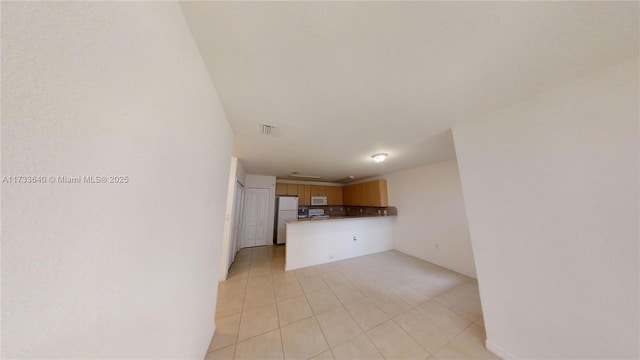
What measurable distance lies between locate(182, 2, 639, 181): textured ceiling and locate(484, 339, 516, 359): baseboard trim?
6.29ft

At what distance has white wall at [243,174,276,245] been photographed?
4.21 metres

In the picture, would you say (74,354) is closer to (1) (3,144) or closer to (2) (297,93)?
(1) (3,144)

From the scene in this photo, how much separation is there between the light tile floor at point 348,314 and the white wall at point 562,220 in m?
0.49

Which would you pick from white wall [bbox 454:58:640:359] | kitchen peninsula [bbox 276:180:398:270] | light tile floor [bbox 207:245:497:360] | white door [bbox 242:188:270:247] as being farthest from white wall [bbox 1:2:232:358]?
white door [bbox 242:188:270:247]

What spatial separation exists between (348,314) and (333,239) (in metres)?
1.53

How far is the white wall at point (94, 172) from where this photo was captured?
0.30 m

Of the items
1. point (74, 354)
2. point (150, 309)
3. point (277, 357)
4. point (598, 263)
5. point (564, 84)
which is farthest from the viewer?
point (277, 357)

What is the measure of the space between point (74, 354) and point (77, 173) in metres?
0.41

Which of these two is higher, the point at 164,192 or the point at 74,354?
the point at 164,192

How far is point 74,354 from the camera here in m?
0.38

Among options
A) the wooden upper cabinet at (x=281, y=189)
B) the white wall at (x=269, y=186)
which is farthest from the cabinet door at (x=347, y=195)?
the white wall at (x=269, y=186)

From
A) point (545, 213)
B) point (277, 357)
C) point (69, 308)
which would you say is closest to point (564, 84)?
point (545, 213)

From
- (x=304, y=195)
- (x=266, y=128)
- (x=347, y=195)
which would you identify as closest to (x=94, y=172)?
(x=266, y=128)

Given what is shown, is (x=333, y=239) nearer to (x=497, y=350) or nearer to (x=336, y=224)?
(x=336, y=224)
